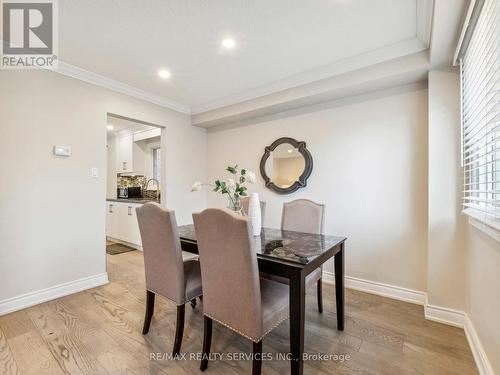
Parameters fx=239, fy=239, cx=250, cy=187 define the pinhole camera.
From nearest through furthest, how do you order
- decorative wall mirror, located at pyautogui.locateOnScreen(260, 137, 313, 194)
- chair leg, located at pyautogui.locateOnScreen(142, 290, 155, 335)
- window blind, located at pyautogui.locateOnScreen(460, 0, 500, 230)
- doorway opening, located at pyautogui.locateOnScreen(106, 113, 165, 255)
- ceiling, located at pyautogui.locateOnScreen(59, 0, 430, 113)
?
window blind, located at pyautogui.locateOnScreen(460, 0, 500, 230)
ceiling, located at pyautogui.locateOnScreen(59, 0, 430, 113)
chair leg, located at pyautogui.locateOnScreen(142, 290, 155, 335)
decorative wall mirror, located at pyautogui.locateOnScreen(260, 137, 313, 194)
doorway opening, located at pyautogui.locateOnScreen(106, 113, 165, 255)

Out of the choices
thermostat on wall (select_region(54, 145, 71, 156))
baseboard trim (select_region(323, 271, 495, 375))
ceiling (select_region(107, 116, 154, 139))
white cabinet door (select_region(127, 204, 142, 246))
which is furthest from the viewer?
ceiling (select_region(107, 116, 154, 139))

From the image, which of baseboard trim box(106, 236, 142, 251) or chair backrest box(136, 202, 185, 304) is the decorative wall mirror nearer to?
chair backrest box(136, 202, 185, 304)

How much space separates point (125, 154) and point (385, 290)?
5.27m

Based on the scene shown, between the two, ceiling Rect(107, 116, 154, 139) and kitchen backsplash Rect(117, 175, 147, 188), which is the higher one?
ceiling Rect(107, 116, 154, 139)

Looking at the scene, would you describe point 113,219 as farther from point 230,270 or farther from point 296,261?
point 296,261

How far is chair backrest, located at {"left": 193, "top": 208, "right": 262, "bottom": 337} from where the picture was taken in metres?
1.25

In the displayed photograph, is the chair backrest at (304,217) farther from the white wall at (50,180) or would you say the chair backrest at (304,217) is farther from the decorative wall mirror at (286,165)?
the white wall at (50,180)

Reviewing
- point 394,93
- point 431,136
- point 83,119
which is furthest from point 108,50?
point 431,136

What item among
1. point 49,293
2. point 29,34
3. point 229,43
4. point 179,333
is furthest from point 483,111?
point 49,293

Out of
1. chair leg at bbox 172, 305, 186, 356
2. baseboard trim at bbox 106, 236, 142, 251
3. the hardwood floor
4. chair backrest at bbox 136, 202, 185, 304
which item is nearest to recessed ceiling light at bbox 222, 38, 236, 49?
chair backrest at bbox 136, 202, 185, 304

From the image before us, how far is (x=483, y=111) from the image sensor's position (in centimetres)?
144

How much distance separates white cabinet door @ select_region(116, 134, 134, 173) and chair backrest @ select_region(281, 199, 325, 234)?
4.01 m

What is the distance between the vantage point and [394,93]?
244 centimetres

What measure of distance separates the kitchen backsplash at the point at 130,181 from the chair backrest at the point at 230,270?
4482 millimetres
